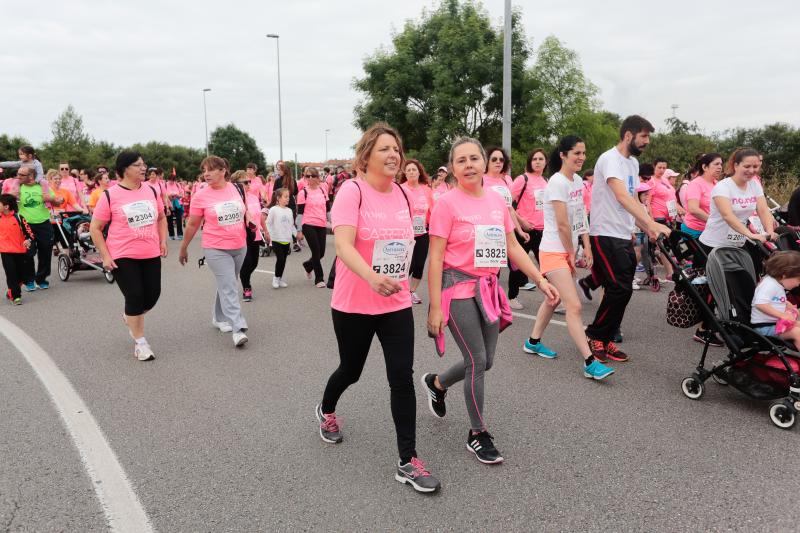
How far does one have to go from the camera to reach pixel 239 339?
6004 millimetres

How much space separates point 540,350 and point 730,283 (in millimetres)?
1666

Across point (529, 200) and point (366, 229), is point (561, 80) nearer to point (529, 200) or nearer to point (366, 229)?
point (529, 200)

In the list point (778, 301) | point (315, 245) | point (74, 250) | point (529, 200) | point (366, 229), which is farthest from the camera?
point (74, 250)

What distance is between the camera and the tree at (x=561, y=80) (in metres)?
32.1

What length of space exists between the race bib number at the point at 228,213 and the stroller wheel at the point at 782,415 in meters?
5.03

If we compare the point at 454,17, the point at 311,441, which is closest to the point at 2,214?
the point at 311,441

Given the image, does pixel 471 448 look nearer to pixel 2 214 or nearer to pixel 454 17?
pixel 2 214

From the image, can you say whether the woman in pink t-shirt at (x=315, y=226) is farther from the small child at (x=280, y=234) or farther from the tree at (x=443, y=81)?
the tree at (x=443, y=81)

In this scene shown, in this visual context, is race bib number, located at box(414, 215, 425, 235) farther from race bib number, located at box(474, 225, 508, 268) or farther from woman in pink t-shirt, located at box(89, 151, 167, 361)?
race bib number, located at box(474, 225, 508, 268)

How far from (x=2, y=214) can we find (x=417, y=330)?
6.68 meters

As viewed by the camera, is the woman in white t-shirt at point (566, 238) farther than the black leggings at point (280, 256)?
No

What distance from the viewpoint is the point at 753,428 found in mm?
3799

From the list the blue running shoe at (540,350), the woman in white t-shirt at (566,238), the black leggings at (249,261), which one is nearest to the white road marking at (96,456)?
the black leggings at (249,261)

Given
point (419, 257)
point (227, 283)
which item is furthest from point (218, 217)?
point (419, 257)
